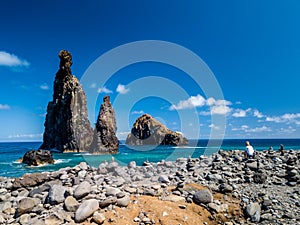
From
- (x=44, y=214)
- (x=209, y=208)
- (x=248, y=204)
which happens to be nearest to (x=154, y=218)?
(x=209, y=208)

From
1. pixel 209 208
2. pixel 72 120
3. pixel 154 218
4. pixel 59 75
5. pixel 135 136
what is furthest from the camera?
pixel 135 136

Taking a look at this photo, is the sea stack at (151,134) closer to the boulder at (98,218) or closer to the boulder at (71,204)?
the boulder at (71,204)

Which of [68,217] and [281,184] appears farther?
[281,184]

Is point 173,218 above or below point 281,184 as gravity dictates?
below

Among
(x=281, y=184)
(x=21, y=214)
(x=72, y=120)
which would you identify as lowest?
(x=21, y=214)

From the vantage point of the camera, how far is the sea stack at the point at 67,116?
7050 centimetres

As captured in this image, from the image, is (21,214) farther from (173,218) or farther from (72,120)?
(72,120)

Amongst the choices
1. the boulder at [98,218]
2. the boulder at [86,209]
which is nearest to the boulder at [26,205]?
the boulder at [86,209]

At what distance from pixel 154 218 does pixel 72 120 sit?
68725mm

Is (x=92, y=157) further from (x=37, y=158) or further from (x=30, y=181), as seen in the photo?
(x=30, y=181)

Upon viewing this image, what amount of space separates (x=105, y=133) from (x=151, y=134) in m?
76.0

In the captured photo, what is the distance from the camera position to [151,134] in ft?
463

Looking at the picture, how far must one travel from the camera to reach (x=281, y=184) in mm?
9953

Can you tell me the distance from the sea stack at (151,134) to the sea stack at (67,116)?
212ft
